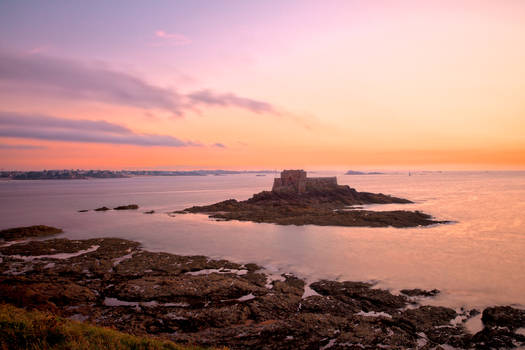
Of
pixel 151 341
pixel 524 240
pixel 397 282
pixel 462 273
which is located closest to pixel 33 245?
pixel 151 341

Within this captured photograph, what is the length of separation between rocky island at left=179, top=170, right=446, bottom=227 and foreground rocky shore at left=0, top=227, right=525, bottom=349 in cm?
2188

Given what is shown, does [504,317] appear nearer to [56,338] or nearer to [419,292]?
[419,292]

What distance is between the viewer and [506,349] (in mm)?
10438

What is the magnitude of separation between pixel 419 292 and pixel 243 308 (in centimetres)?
861

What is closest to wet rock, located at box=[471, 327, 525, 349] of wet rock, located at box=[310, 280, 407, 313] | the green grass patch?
wet rock, located at box=[310, 280, 407, 313]

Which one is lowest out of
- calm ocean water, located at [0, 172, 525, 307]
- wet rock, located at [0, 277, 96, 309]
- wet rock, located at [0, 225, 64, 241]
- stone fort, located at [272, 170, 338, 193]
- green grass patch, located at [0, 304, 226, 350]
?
calm ocean water, located at [0, 172, 525, 307]

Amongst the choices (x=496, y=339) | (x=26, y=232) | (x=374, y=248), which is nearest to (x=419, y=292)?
(x=496, y=339)

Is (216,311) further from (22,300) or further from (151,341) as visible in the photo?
(22,300)

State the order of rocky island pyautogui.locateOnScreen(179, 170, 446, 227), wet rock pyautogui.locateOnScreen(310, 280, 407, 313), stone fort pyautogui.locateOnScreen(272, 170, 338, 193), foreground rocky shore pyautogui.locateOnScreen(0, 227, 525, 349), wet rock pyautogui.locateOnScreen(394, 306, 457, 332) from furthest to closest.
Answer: stone fort pyautogui.locateOnScreen(272, 170, 338, 193) < rocky island pyautogui.locateOnScreen(179, 170, 446, 227) < wet rock pyautogui.locateOnScreen(310, 280, 407, 313) < wet rock pyautogui.locateOnScreen(394, 306, 457, 332) < foreground rocky shore pyautogui.locateOnScreen(0, 227, 525, 349)

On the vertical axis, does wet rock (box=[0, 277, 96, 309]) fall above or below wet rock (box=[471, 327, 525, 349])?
above

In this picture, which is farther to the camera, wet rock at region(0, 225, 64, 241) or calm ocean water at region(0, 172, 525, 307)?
wet rock at region(0, 225, 64, 241)

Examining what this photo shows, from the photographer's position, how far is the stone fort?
62.1 m

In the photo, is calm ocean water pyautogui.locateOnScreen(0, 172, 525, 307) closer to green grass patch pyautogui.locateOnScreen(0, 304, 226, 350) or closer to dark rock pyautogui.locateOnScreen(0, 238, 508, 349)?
dark rock pyautogui.locateOnScreen(0, 238, 508, 349)

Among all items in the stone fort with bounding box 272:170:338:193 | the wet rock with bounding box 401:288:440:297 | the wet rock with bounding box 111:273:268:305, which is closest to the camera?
the wet rock with bounding box 111:273:268:305
